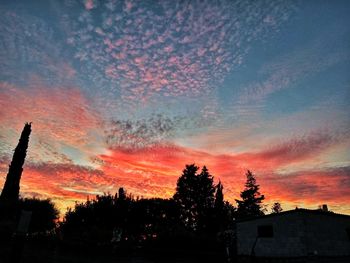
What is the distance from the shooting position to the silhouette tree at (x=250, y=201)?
74.4 metres

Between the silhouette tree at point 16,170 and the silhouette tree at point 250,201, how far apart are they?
170ft

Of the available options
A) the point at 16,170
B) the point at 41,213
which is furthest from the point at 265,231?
the point at 16,170

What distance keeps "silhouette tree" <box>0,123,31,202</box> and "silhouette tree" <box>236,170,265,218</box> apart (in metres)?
51.7

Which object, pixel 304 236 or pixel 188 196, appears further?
pixel 188 196

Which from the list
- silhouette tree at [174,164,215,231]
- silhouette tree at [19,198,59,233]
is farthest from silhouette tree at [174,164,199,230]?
silhouette tree at [19,198,59,233]

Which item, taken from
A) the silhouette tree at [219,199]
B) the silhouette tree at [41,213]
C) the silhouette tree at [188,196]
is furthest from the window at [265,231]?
the silhouette tree at [219,199]

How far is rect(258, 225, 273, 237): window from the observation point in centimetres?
2697

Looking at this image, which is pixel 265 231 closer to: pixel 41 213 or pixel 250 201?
pixel 41 213

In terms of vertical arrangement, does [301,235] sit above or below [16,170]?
below

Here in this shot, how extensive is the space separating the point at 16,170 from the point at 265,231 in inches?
1581

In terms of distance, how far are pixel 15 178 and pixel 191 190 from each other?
39.3 m

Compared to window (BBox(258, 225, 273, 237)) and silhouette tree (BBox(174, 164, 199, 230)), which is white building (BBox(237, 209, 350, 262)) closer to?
window (BBox(258, 225, 273, 237))

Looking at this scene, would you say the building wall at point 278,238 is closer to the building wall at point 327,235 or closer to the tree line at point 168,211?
the building wall at point 327,235

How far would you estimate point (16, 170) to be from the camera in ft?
157
